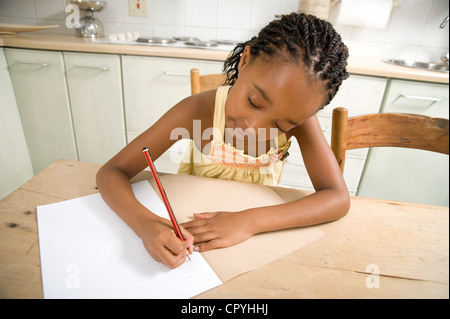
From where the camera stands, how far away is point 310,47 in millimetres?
540

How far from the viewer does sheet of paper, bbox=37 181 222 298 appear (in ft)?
1.17

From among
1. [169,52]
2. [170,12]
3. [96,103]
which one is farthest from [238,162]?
[170,12]

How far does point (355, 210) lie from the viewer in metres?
0.56


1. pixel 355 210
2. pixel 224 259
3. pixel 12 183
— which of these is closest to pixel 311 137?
pixel 355 210

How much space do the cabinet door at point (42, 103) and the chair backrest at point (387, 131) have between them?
147cm

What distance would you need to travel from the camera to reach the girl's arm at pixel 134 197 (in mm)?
419

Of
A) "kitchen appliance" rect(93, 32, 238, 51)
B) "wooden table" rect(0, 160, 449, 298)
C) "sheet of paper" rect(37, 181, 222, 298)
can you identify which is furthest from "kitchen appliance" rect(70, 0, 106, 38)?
"sheet of paper" rect(37, 181, 222, 298)

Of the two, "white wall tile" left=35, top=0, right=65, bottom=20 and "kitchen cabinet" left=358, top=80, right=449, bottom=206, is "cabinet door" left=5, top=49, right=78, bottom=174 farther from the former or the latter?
"kitchen cabinet" left=358, top=80, right=449, bottom=206

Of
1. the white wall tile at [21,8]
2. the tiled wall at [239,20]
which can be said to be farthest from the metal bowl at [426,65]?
the white wall tile at [21,8]

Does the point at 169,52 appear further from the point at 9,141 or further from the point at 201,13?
the point at 9,141

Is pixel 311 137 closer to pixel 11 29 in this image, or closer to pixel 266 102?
pixel 266 102

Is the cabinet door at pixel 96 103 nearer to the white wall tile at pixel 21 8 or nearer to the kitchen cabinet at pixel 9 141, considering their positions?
the kitchen cabinet at pixel 9 141
